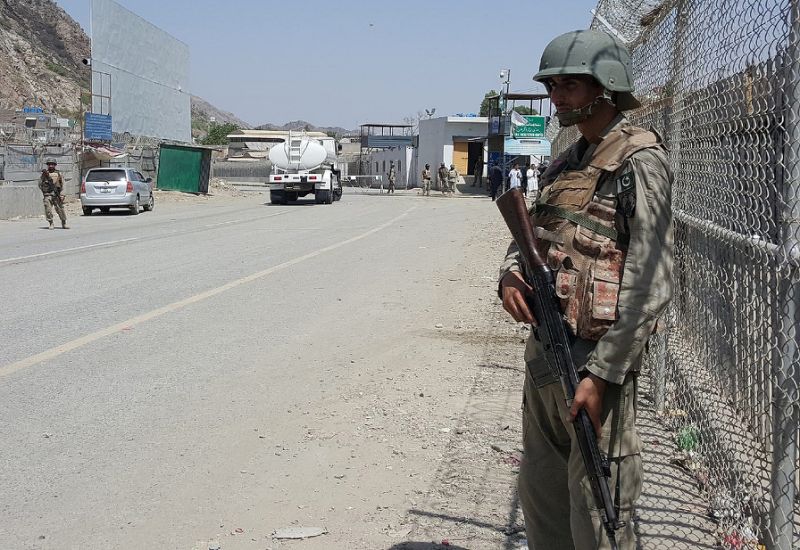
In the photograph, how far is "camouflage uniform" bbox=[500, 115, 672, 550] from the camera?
7.75 feet

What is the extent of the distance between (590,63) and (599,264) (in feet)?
1.92

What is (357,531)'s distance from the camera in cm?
371

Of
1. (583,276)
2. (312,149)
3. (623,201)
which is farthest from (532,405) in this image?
(312,149)

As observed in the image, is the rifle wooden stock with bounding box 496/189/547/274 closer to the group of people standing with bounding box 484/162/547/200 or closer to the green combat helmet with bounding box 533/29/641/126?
the green combat helmet with bounding box 533/29/641/126

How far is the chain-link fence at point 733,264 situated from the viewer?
2.72m

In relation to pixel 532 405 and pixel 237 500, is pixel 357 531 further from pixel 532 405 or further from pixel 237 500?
pixel 532 405

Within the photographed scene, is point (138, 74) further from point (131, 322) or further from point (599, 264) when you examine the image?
point (599, 264)

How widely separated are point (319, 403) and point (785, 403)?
3.44m

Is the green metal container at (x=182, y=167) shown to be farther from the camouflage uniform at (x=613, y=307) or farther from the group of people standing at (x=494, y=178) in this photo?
the camouflage uniform at (x=613, y=307)

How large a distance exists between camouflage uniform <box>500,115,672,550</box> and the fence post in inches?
18.7

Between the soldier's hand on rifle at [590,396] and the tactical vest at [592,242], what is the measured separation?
134 mm

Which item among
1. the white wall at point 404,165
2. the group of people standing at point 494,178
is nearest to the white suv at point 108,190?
the group of people standing at point 494,178

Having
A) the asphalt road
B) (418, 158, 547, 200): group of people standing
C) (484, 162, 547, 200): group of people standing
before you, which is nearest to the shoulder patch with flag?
the asphalt road

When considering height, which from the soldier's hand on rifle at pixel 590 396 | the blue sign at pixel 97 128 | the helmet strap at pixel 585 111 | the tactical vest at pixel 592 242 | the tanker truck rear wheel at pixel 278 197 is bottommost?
the tanker truck rear wheel at pixel 278 197
